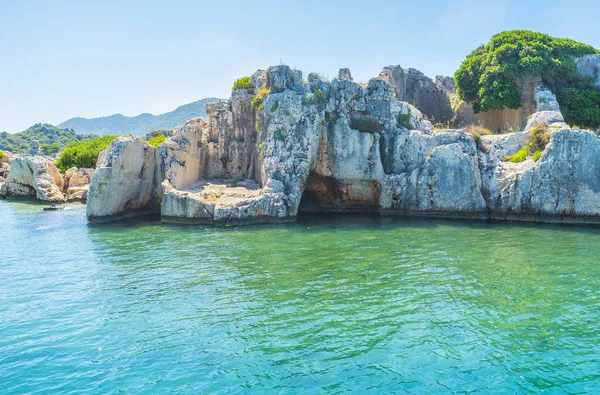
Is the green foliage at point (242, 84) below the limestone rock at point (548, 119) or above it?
above

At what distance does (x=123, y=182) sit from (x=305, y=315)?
18294 millimetres

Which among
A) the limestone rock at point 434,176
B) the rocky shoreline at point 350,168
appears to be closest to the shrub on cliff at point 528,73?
the rocky shoreline at point 350,168

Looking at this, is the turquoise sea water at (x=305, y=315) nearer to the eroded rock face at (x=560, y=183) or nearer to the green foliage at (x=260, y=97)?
the eroded rock face at (x=560, y=183)

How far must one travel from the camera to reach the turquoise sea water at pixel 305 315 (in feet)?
27.2

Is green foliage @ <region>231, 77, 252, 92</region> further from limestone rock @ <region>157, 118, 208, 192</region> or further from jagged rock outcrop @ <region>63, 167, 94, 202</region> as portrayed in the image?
jagged rock outcrop @ <region>63, 167, 94, 202</region>

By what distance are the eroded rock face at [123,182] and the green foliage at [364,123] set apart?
1266cm

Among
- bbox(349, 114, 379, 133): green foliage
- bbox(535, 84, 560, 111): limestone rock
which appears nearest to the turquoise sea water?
bbox(349, 114, 379, 133): green foliage

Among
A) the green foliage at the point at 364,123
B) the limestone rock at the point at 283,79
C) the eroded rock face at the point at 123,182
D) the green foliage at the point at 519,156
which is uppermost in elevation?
the limestone rock at the point at 283,79

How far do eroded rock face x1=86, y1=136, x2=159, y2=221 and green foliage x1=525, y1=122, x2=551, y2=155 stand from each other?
22.3m

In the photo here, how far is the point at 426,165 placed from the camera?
25.0 metres

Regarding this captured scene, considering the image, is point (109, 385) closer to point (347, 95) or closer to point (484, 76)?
point (347, 95)

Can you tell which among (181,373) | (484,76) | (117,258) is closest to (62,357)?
(181,373)

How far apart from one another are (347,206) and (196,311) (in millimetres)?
17787

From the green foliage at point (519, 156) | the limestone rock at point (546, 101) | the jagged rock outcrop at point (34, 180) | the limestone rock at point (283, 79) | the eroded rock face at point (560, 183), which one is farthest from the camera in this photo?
the jagged rock outcrop at point (34, 180)
